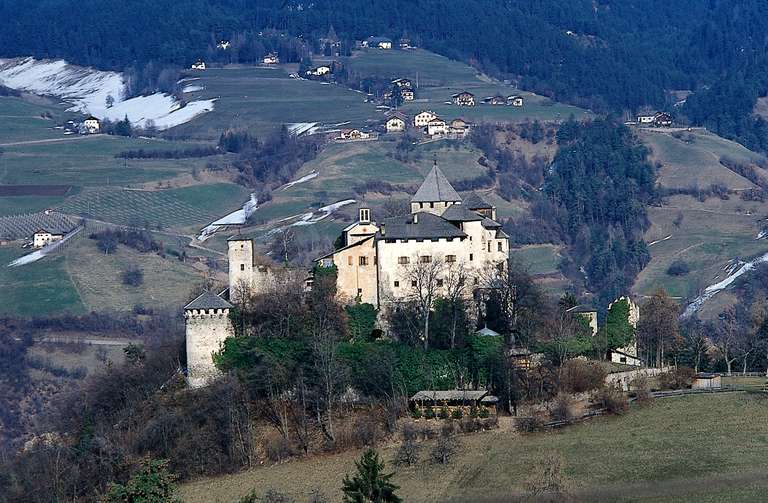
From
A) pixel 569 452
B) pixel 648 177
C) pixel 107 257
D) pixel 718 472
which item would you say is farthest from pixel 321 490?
pixel 648 177

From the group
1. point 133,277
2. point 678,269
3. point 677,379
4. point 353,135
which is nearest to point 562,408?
point 677,379

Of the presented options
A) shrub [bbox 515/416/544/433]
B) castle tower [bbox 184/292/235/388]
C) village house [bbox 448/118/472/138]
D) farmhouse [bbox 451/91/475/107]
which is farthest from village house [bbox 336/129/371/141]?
shrub [bbox 515/416/544/433]

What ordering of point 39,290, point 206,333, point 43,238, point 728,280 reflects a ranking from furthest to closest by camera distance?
point 728,280 → point 43,238 → point 39,290 → point 206,333

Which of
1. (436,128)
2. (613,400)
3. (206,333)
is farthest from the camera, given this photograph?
(436,128)

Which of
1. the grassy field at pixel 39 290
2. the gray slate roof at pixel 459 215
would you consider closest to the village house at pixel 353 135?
the grassy field at pixel 39 290

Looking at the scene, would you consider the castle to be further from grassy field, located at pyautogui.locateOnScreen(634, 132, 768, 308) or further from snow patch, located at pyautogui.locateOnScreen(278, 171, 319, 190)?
snow patch, located at pyautogui.locateOnScreen(278, 171, 319, 190)

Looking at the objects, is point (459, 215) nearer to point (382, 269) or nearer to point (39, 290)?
point (382, 269)

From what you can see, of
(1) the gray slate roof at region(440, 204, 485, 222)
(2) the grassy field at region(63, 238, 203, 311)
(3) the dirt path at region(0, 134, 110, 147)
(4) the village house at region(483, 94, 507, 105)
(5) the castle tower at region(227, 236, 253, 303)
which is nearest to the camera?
(5) the castle tower at region(227, 236, 253, 303)

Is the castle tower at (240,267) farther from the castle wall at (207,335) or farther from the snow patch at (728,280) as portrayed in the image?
the snow patch at (728,280)
